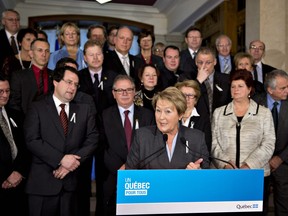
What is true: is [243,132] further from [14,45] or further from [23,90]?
[14,45]

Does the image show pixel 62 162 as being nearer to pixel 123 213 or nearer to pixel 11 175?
pixel 11 175

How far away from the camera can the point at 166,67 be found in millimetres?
4199

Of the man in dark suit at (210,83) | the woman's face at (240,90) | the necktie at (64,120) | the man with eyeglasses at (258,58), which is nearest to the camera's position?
the necktie at (64,120)

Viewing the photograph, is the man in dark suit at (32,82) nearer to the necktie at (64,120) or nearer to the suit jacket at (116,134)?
the necktie at (64,120)

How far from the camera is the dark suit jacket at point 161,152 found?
224 cm

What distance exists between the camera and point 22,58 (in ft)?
13.5

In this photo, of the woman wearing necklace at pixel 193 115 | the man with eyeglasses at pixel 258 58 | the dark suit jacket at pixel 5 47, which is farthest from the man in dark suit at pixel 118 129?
the dark suit jacket at pixel 5 47

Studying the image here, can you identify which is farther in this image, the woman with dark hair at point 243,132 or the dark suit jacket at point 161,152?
the woman with dark hair at point 243,132

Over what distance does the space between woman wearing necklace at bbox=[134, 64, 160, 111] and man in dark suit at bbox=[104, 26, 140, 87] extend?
40 cm

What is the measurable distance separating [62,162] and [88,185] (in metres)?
0.62

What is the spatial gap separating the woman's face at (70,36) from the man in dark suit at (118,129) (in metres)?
1.12

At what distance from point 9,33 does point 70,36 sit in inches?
45.9

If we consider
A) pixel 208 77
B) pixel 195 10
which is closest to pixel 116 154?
pixel 208 77

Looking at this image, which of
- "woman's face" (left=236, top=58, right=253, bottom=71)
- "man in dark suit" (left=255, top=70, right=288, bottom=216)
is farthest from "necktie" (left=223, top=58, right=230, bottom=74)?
"man in dark suit" (left=255, top=70, right=288, bottom=216)
